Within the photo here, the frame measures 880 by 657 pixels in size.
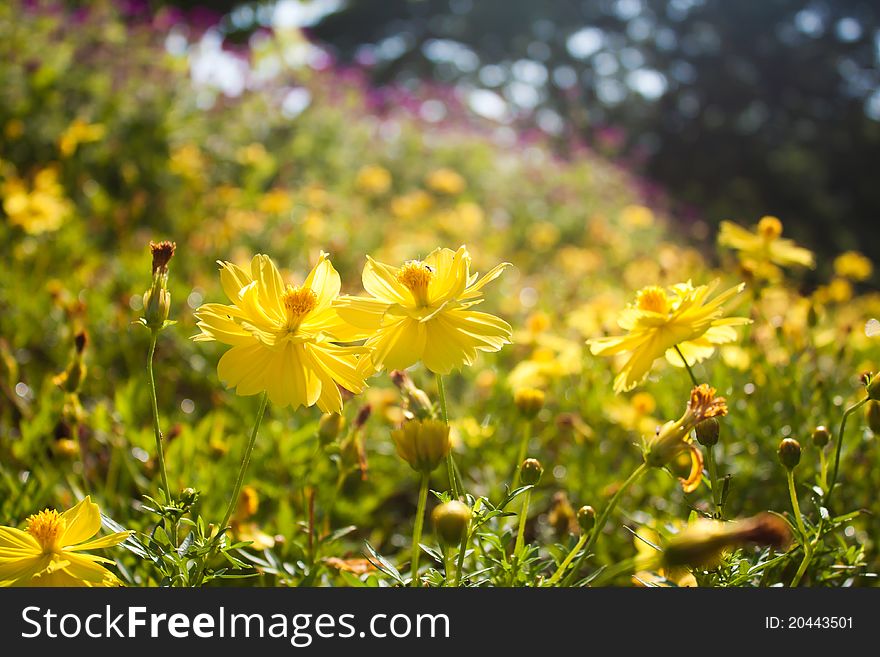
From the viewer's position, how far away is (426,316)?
37.1 inches

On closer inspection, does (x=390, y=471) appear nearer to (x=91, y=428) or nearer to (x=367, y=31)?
(x=91, y=428)

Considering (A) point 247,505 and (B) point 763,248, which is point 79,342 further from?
(B) point 763,248

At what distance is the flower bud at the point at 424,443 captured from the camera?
2.83 ft

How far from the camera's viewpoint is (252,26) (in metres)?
12.0

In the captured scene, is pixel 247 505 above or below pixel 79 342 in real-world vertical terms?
below

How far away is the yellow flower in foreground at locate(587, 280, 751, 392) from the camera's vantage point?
3.44ft

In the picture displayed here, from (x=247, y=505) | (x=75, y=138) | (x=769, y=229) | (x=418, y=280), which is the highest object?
(x=75, y=138)

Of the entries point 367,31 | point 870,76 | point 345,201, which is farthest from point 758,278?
point 367,31

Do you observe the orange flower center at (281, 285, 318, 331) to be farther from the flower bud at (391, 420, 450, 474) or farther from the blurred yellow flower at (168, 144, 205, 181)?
the blurred yellow flower at (168, 144, 205, 181)

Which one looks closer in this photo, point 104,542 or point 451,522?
point 451,522

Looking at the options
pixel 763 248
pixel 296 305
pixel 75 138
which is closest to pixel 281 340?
pixel 296 305

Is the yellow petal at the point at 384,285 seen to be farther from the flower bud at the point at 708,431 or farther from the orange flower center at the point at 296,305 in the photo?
the flower bud at the point at 708,431

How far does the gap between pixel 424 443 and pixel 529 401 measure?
406 millimetres
